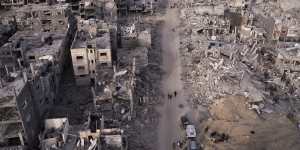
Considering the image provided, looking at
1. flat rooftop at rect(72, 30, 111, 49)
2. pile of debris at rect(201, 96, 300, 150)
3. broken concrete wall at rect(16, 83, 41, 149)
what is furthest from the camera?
flat rooftop at rect(72, 30, 111, 49)

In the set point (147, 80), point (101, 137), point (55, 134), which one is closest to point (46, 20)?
point (147, 80)

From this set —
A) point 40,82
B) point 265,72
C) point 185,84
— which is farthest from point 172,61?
point 40,82

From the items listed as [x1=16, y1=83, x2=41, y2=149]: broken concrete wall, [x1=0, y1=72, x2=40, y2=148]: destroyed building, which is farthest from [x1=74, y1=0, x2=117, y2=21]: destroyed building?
[x1=0, y1=72, x2=40, y2=148]: destroyed building

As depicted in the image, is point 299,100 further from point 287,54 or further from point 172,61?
point 172,61

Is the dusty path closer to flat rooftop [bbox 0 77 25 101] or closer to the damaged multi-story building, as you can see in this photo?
the damaged multi-story building

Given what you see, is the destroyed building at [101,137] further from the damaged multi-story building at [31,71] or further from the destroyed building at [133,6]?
the destroyed building at [133,6]

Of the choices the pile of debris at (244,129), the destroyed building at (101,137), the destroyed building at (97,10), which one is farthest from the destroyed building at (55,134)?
the destroyed building at (97,10)

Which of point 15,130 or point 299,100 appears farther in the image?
point 299,100
